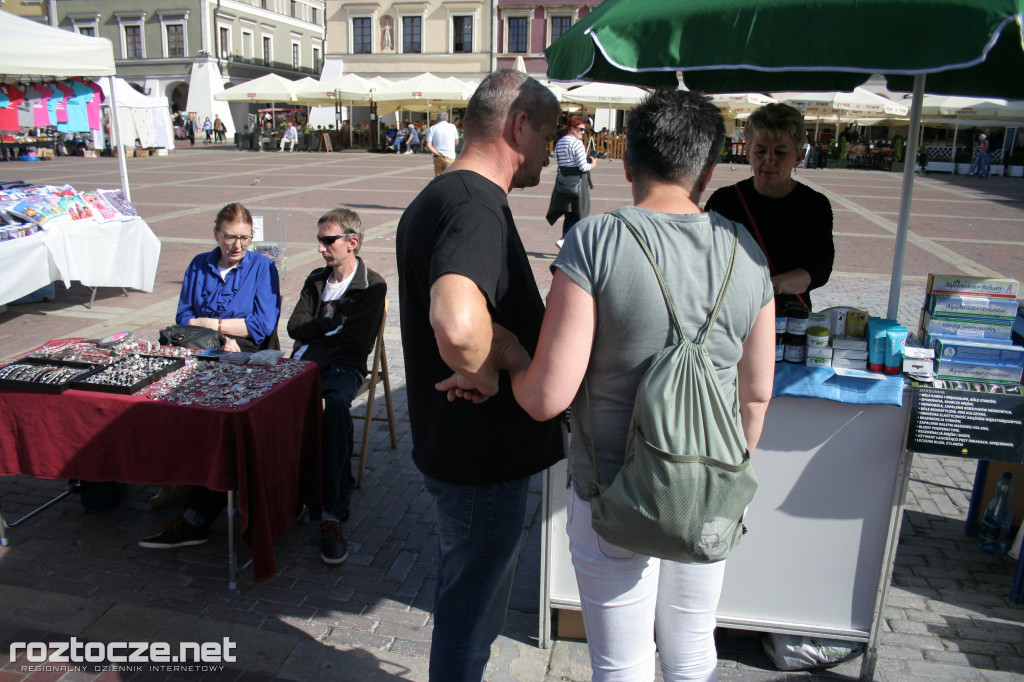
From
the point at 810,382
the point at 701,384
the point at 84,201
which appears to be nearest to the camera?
the point at 701,384

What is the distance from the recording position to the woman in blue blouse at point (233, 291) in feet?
12.9

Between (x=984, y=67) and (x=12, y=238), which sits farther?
(x=12, y=238)

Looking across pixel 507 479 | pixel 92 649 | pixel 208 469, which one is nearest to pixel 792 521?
pixel 507 479

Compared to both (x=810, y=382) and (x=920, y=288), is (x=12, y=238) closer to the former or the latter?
(x=810, y=382)

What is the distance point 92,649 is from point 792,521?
256cm

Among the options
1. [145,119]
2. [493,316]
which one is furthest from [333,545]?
[145,119]

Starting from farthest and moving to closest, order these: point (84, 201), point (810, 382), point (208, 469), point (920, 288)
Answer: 1. point (920, 288)
2. point (84, 201)
3. point (208, 469)
4. point (810, 382)

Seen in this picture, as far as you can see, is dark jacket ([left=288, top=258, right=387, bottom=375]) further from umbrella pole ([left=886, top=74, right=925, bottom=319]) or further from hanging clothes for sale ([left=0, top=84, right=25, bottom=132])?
hanging clothes for sale ([left=0, top=84, right=25, bottom=132])

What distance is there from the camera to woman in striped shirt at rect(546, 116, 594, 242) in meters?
8.52

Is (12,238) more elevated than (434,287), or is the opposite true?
(434,287)

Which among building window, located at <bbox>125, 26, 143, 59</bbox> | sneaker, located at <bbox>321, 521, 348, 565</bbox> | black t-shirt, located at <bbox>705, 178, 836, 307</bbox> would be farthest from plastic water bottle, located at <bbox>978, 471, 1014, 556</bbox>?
building window, located at <bbox>125, 26, 143, 59</bbox>

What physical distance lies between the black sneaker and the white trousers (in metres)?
2.20

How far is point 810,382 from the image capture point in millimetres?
2443

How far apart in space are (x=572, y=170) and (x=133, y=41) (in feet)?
155
